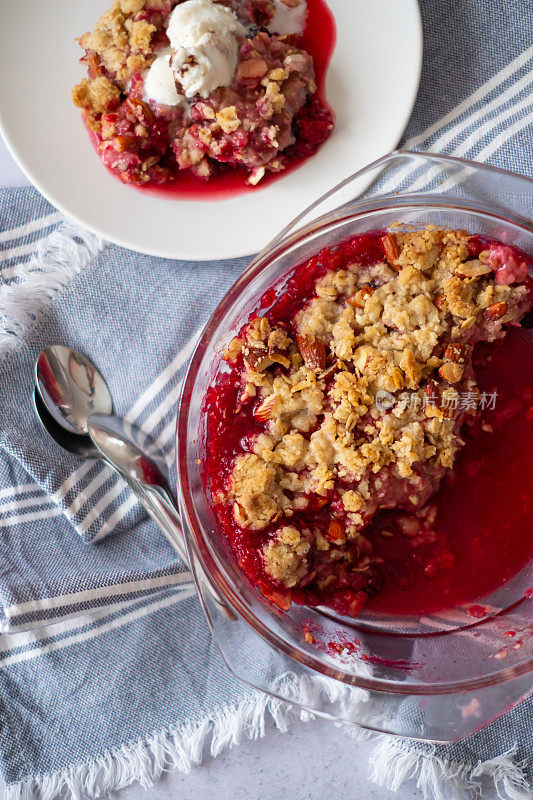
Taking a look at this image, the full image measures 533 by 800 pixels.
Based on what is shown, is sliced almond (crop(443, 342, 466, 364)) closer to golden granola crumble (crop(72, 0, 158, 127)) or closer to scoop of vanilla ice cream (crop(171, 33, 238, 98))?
scoop of vanilla ice cream (crop(171, 33, 238, 98))

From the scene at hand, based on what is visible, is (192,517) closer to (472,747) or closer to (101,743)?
(101,743)

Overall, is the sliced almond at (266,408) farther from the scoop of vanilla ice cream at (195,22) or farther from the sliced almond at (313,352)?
the scoop of vanilla ice cream at (195,22)

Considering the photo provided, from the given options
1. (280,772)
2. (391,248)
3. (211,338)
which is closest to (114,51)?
(211,338)

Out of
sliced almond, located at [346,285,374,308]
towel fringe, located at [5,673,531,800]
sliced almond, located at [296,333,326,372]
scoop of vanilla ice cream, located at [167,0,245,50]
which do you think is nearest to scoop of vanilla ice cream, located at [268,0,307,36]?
scoop of vanilla ice cream, located at [167,0,245,50]

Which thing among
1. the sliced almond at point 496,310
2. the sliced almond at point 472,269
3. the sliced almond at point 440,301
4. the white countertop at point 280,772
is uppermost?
Answer: the sliced almond at point 472,269

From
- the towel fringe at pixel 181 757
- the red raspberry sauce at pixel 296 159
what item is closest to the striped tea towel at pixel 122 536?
the towel fringe at pixel 181 757

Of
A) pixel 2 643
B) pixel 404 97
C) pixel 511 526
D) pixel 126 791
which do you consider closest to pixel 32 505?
pixel 2 643

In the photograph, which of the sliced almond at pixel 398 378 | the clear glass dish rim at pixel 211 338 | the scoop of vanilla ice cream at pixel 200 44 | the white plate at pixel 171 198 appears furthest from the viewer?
the white plate at pixel 171 198

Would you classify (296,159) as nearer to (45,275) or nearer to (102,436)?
(45,275)
